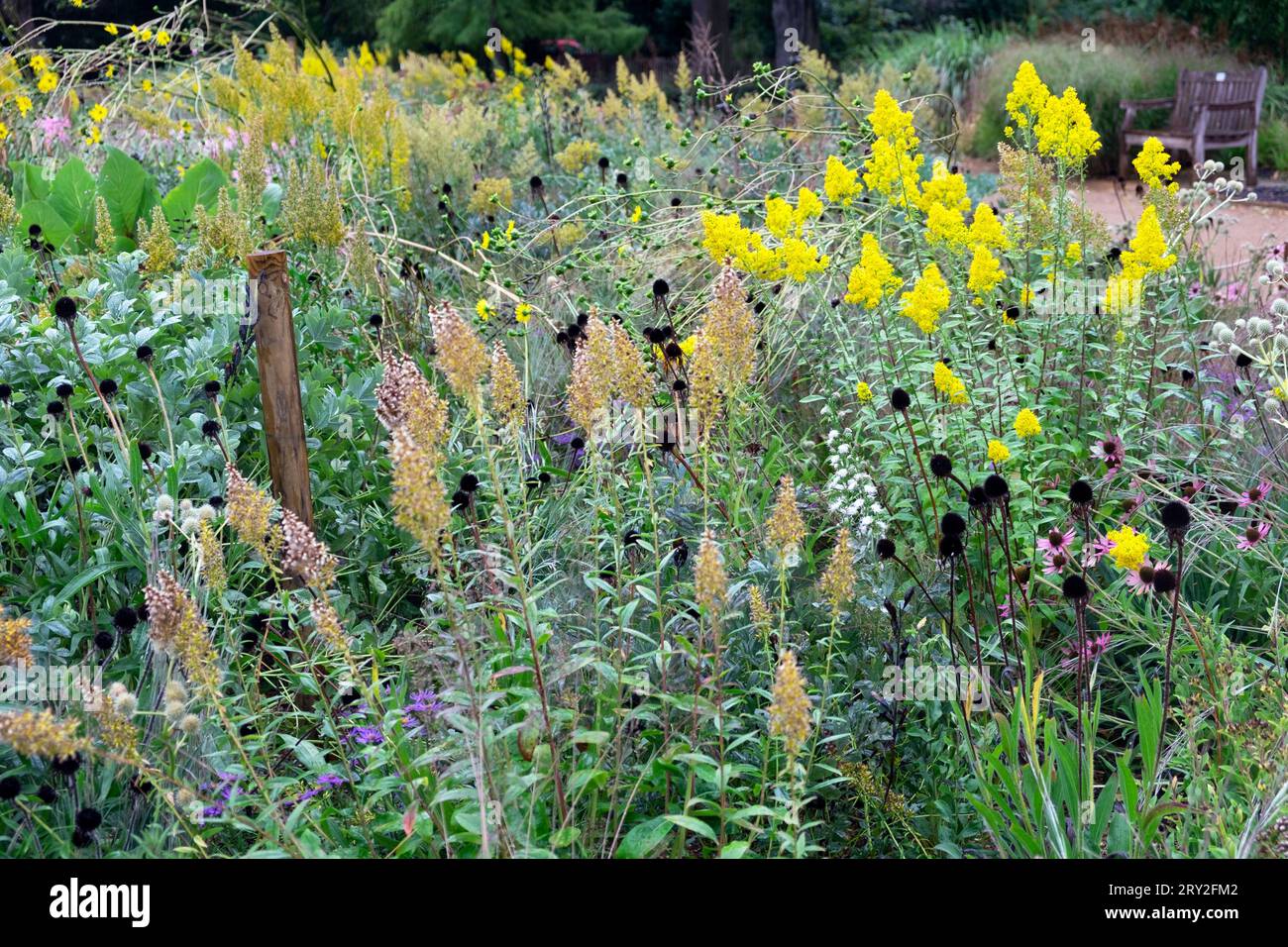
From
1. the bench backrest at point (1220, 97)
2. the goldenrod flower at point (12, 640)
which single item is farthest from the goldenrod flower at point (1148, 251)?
the bench backrest at point (1220, 97)

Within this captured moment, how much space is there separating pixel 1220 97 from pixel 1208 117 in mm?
666

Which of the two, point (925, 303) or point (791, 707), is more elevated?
point (925, 303)

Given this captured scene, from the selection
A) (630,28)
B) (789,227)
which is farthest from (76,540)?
(630,28)

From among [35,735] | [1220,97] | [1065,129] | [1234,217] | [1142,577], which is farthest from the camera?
[1220,97]

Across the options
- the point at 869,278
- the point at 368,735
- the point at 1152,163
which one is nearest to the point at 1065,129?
the point at 1152,163

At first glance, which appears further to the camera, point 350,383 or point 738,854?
point 350,383

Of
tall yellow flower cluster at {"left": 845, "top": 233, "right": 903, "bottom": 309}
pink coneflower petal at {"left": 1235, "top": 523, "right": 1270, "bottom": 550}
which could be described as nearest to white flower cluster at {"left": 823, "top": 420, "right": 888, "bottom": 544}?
tall yellow flower cluster at {"left": 845, "top": 233, "right": 903, "bottom": 309}

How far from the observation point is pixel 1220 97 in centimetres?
1436

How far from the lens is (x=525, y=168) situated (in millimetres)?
7652

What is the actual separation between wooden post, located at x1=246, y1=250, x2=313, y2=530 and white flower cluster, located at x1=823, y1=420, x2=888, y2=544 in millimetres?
1457

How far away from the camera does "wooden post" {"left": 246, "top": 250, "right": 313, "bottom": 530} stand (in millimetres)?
3219

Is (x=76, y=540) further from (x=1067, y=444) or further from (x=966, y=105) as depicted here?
(x=966, y=105)

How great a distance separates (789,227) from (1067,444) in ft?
3.37

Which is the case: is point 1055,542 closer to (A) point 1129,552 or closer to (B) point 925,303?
(A) point 1129,552
